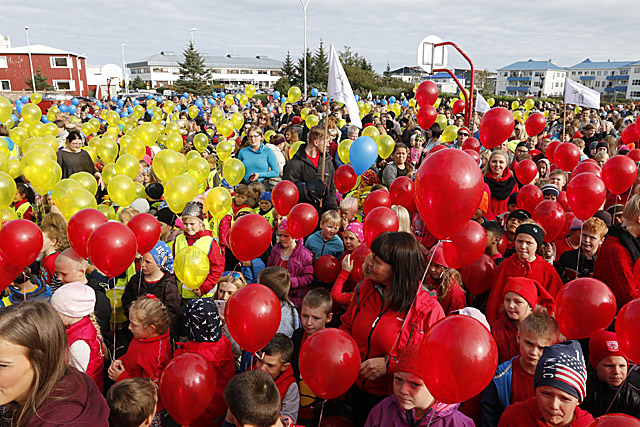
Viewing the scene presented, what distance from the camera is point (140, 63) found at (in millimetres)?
89375

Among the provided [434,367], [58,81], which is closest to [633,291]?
[434,367]

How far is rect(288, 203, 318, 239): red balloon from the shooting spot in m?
3.91

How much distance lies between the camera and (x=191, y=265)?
350cm

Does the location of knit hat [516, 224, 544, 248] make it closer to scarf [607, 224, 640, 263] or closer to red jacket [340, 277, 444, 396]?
scarf [607, 224, 640, 263]

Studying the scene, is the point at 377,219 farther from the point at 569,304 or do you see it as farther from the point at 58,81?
the point at 58,81

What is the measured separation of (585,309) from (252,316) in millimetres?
1851

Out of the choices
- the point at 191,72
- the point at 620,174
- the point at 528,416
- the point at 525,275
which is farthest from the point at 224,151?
the point at 191,72

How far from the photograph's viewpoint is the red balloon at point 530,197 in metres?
4.62

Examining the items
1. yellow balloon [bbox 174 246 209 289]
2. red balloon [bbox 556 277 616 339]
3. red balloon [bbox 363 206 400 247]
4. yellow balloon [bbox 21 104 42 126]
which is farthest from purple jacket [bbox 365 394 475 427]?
yellow balloon [bbox 21 104 42 126]

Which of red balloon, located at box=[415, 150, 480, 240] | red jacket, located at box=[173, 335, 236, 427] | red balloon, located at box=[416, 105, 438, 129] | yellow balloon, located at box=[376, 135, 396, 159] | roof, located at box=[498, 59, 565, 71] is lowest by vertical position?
red jacket, located at box=[173, 335, 236, 427]

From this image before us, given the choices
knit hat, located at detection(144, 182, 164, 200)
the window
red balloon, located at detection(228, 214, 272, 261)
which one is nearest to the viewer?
red balloon, located at detection(228, 214, 272, 261)

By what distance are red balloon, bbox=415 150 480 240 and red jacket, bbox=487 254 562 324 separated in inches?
42.1

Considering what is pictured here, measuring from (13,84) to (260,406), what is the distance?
2394 inches

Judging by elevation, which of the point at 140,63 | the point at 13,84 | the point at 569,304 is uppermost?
the point at 140,63
